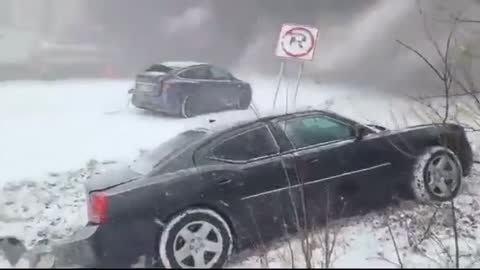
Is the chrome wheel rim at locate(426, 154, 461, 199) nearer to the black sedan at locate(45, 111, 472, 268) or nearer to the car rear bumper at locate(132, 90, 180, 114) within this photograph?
the black sedan at locate(45, 111, 472, 268)

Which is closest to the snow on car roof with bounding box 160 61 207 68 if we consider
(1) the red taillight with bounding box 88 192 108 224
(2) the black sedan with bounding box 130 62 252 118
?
(2) the black sedan with bounding box 130 62 252 118

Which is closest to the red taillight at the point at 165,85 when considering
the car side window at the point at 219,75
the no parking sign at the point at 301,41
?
the car side window at the point at 219,75

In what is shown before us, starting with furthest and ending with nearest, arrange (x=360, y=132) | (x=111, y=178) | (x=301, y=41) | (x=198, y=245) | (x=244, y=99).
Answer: (x=301, y=41) < (x=244, y=99) < (x=360, y=132) < (x=111, y=178) < (x=198, y=245)

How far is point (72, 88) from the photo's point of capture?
154 inches

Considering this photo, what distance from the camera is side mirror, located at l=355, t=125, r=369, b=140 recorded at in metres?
3.67

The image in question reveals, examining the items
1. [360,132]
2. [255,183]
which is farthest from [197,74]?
[360,132]

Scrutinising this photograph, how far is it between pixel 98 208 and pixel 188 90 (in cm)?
106

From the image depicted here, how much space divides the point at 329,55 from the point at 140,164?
1.37 metres

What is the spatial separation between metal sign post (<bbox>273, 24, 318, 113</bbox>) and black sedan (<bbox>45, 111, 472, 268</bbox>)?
361mm

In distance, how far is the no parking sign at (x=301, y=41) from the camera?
152 inches

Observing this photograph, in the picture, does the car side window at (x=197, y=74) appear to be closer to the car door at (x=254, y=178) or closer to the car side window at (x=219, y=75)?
the car side window at (x=219, y=75)

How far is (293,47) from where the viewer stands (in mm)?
3977

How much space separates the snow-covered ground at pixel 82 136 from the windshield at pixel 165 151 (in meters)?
0.09

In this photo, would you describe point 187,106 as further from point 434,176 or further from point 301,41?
point 434,176
